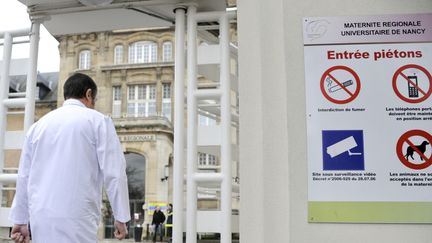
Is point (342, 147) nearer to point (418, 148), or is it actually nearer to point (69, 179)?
point (418, 148)

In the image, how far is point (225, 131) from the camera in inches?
174

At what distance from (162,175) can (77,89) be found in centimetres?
3609

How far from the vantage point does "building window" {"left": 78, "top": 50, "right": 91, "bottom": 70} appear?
45.8m

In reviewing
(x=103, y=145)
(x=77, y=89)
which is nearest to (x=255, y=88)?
(x=103, y=145)

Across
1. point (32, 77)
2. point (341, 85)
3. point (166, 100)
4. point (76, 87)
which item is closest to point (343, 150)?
point (341, 85)

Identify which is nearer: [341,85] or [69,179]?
[341,85]

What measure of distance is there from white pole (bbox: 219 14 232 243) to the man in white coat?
1024 mm

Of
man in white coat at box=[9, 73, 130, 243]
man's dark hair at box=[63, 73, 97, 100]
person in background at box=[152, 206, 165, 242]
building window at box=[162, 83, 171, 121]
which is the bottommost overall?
person in background at box=[152, 206, 165, 242]

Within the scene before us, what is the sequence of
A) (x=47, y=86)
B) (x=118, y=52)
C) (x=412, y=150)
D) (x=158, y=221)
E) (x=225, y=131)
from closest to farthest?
(x=412, y=150) → (x=225, y=131) → (x=158, y=221) → (x=118, y=52) → (x=47, y=86)

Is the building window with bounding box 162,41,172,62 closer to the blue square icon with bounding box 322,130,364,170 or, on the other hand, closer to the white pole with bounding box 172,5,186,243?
the white pole with bounding box 172,5,186,243

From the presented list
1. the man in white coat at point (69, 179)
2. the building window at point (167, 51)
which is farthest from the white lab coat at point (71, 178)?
the building window at point (167, 51)

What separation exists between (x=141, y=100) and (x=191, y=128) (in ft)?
131

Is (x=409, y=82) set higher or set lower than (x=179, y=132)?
higher

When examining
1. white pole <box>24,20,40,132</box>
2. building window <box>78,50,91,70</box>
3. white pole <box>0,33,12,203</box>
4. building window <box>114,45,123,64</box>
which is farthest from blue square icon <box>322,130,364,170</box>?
building window <box>78,50,91,70</box>
